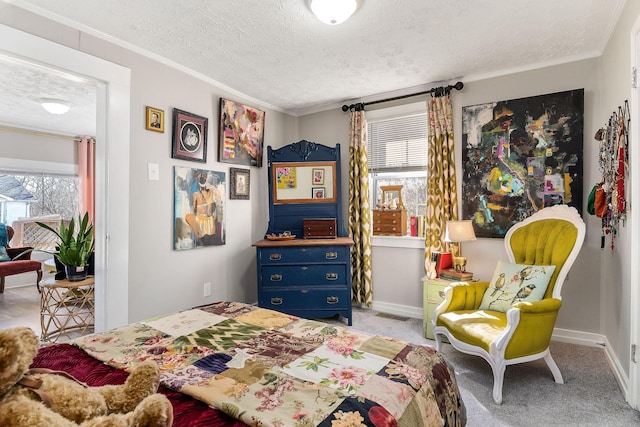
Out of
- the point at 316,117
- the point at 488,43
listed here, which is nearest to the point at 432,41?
the point at 488,43

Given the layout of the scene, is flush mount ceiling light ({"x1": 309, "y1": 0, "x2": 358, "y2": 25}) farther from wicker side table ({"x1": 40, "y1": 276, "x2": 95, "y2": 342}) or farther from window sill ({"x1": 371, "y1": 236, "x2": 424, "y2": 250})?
wicker side table ({"x1": 40, "y1": 276, "x2": 95, "y2": 342})

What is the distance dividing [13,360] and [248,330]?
0.98 m

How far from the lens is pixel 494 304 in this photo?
2545 mm


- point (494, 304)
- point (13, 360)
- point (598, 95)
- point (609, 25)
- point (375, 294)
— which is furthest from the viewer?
point (375, 294)

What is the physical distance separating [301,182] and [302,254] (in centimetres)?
89

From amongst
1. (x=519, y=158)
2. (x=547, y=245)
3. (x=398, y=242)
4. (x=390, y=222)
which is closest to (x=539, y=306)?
(x=547, y=245)

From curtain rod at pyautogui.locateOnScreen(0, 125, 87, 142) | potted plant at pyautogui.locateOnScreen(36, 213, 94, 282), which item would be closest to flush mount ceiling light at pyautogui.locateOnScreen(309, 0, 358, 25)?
potted plant at pyautogui.locateOnScreen(36, 213, 94, 282)

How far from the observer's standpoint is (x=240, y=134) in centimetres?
373

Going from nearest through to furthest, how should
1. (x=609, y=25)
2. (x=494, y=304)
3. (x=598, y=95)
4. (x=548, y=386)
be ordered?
(x=548, y=386) → (x=609, y=25) → (x=494, y=304) → (x=598, y=95)

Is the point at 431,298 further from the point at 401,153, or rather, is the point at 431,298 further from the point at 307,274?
the point at 401,153

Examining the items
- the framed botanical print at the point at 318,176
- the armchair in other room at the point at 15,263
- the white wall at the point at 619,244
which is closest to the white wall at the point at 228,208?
the white wall at the point at 619,244

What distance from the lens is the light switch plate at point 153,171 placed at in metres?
2.85

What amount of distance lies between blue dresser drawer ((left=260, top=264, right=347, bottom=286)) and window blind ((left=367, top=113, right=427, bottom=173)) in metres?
1.36

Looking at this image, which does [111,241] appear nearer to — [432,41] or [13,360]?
[13,360]
